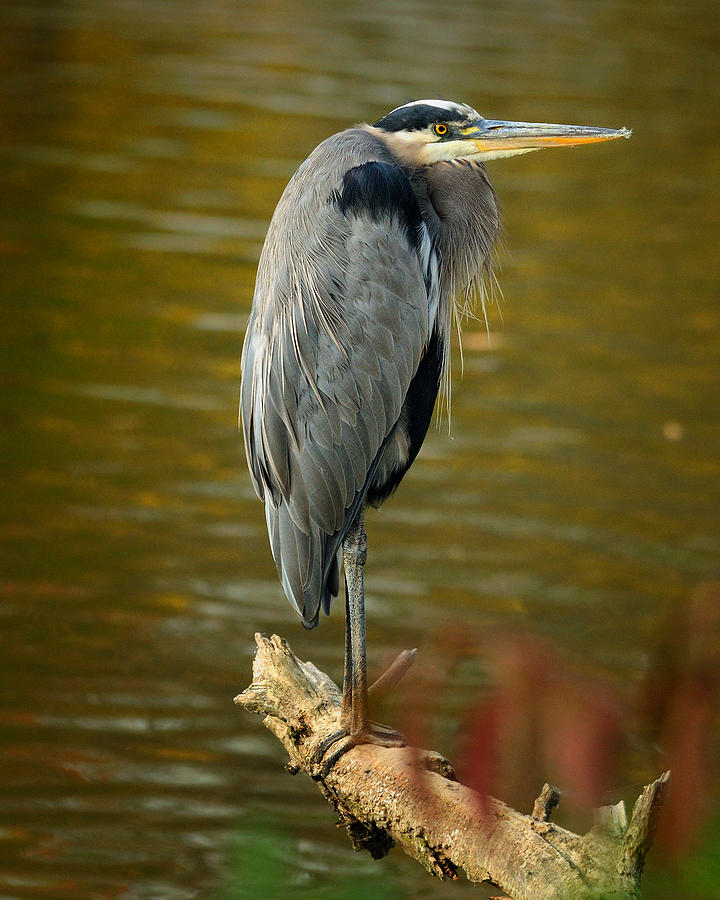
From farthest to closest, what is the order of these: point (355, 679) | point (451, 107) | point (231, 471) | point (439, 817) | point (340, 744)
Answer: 1. point (231, 471)
2. point (451, 107)
3. point (355, 679)
4. point (340, 744)
5. point (439, 817)

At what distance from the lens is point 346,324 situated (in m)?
3.43

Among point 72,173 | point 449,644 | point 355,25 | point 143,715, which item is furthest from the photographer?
point 355,25

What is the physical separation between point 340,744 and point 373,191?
51.5 inches

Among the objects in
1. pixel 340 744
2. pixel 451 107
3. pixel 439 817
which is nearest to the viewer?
Result: pixel 439 817

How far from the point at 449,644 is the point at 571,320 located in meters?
8.52

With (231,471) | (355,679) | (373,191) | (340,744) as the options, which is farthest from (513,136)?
(231,471)

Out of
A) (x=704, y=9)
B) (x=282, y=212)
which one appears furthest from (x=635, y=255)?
(x=704, y=9)

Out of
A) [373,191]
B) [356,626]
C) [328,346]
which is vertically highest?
[373,191]

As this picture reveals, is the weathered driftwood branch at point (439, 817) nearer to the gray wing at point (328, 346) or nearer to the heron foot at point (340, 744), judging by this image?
the heron foot at point (340, 744)

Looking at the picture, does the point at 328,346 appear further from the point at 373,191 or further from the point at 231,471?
the point at 231,471

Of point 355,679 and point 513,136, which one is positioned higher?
point 513,136

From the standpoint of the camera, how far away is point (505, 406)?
26.7 ft

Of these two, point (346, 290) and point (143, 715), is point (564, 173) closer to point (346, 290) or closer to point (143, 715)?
point (143, 715)

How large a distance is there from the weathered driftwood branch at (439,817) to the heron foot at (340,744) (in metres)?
0.01
